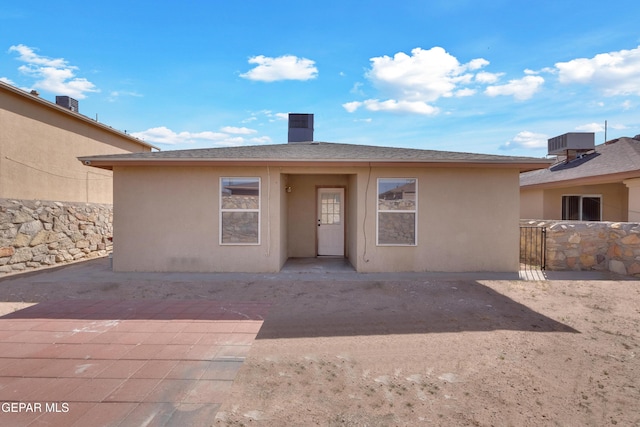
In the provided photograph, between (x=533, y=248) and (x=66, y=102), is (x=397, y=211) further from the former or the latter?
A: (x=66, y=102)

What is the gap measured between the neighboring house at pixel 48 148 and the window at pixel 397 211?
9383 millimetres

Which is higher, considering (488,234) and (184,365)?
(488,234)

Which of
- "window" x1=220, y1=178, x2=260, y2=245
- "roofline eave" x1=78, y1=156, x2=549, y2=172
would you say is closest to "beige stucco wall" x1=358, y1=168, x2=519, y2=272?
"roofline eave" x1=78, y1=156, x2=549, y2=172

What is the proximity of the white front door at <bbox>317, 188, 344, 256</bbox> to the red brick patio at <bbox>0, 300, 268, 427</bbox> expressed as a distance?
522 centimetres

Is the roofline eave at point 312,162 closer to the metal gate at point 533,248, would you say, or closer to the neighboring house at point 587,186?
the metal gate at point 533,248

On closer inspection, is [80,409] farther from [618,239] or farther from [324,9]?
[618,239]

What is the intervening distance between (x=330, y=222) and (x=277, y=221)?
282cm

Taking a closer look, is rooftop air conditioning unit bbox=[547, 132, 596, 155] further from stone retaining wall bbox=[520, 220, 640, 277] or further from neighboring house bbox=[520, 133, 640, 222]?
stone retaining wall bbox=[520, 220, 640, 277]

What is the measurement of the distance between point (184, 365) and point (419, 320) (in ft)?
10.6

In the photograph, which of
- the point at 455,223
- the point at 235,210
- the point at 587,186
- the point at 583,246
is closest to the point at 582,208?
the point at 587,186

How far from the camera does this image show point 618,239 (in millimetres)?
8617

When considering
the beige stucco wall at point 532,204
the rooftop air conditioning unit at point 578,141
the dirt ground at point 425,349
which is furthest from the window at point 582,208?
the dirt ground at point 425,349

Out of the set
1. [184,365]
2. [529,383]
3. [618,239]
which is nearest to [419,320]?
[529,383]

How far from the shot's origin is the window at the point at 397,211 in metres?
8.55
